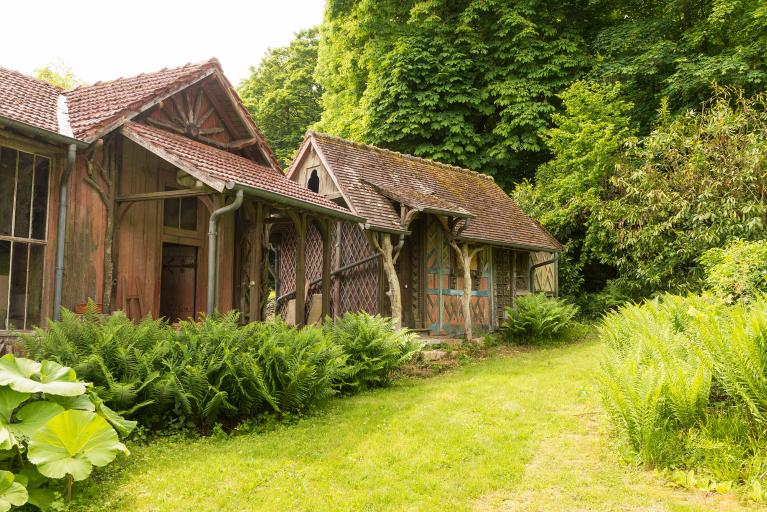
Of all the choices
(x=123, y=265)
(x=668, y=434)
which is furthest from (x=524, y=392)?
(x=123, y=265)

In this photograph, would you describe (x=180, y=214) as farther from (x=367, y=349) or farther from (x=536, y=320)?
(x=536, y=320)

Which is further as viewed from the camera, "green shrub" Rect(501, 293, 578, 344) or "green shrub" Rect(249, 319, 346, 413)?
"green shrub" Rect(501, 293, 578, 344)

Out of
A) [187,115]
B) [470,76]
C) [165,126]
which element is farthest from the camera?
[470,76]

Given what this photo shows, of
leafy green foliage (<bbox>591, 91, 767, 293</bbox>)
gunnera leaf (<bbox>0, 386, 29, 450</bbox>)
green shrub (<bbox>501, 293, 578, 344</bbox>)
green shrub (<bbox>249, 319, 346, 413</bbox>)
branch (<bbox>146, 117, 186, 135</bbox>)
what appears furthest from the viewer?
green shrub (<bbox>501, 293, 578, 344</bbox>)

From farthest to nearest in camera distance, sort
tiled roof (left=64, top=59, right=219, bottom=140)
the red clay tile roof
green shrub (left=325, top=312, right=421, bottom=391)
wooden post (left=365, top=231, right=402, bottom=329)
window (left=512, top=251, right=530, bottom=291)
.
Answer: window (left=512, top=251, right=530, bottom=291) < wooden post (left=365, top=231, right=402, bottom=329) < green shrub (left=325, top=312, right=421, bottom=391) < tiled roof (left=64, top=59, right=219, bottom=140) < the red clay tile roof

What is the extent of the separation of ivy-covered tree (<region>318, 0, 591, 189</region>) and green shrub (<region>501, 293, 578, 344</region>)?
8.65 m

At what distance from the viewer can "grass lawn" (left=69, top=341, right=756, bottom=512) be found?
4.56 metres

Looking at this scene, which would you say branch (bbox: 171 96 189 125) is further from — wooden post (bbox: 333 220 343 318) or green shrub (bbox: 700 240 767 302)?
green shrub (bbox: 700 240 767 302)

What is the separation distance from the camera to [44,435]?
14.1 feet

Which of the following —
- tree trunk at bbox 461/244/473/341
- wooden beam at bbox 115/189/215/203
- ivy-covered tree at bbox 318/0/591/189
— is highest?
ivy-covered tree at bbox 318/0/591/189

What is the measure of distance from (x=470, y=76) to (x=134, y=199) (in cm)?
1713

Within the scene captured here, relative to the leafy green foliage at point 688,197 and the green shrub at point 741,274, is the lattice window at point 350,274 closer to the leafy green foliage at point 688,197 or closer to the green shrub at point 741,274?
the green shrub at point 741,274

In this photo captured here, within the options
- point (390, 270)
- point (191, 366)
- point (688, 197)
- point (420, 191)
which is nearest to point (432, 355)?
point (390, 270)

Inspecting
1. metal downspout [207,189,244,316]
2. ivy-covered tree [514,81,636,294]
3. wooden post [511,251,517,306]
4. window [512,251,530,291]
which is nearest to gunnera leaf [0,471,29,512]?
metal downspout [207,189,244,316]
